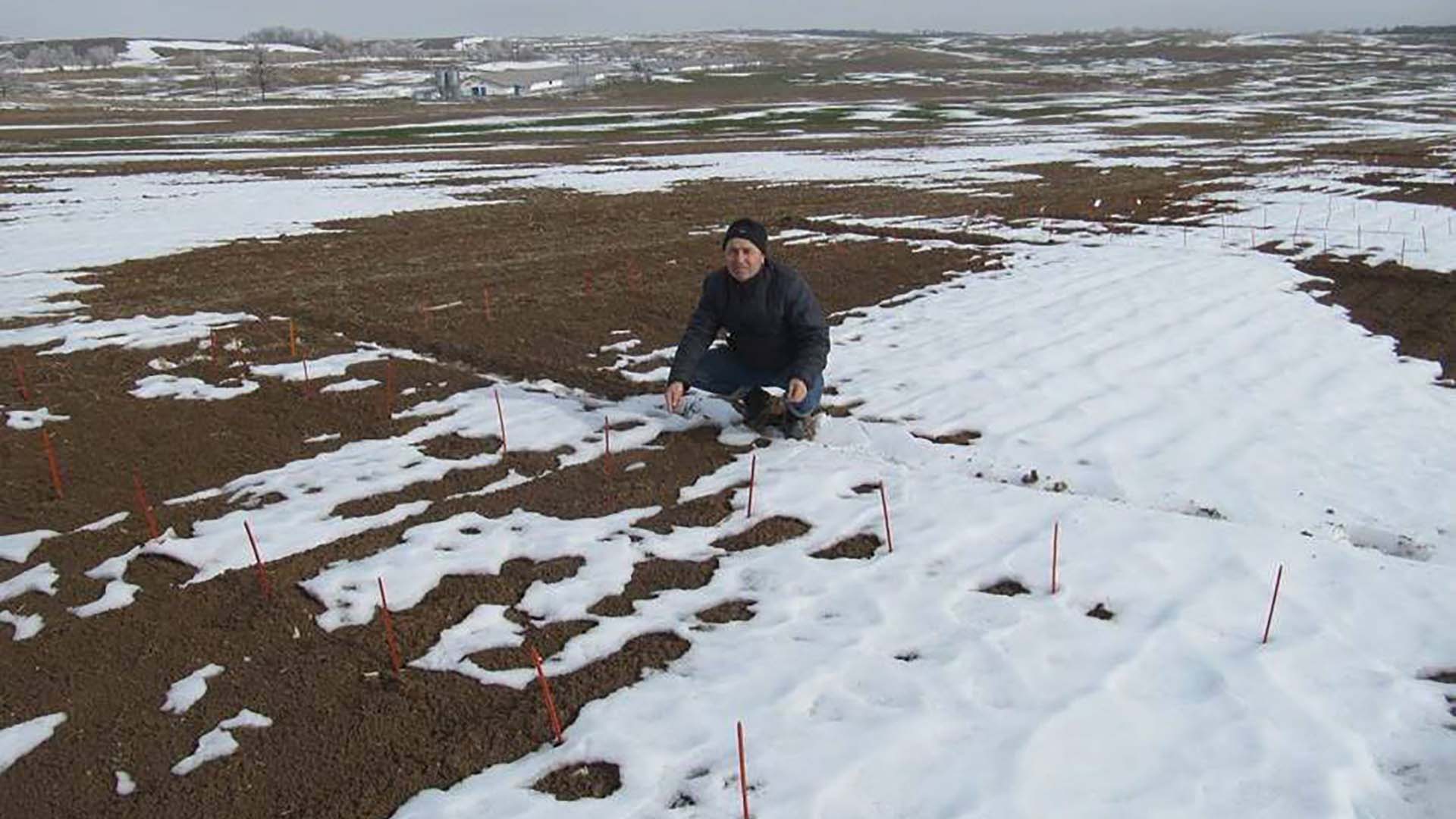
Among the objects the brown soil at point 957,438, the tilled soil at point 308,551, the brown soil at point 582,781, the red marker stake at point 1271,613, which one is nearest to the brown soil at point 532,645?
the tilled soil at point 308,551

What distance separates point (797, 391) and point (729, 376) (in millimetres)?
823

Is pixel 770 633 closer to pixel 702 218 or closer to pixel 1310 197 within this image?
pixel 702 218

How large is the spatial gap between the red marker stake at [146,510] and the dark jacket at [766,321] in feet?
9.92

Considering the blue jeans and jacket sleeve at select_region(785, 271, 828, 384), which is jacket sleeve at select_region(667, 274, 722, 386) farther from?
jacket sleeve at select_region(785, 271, 828, 384)

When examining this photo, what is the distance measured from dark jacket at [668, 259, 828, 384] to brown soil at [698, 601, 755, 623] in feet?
6.52

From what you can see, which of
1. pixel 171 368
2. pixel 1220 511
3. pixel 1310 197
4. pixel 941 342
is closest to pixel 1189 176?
pixel 1310 197

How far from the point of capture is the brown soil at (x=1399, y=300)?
8711mm

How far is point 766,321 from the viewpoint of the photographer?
639cm

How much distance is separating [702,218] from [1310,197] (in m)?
11.2

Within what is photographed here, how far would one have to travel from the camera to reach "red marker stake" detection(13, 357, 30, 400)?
7562 mm

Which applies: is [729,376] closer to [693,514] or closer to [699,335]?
[699,335]

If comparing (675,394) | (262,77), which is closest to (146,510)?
(675,394)

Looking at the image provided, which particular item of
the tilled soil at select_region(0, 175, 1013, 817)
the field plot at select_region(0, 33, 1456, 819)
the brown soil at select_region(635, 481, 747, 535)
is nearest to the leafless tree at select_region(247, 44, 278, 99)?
the field plot at select_region(0, 33, 1456, 819)

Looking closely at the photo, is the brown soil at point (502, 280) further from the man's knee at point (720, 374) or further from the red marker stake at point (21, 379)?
the red marker stake at point (21, 379)
